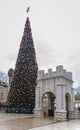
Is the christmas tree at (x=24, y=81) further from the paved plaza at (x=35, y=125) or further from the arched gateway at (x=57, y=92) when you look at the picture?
the paved plaza at (x=35, y=125)

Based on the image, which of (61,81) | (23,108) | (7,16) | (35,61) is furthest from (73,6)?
(23,108)

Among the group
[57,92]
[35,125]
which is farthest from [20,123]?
[57,92]

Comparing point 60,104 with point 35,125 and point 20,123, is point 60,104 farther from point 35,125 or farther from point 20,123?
point 35,125

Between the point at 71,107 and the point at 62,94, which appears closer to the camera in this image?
the point at 62,94

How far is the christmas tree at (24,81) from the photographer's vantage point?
26.0 metres

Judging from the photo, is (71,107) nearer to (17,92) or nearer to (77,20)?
(17,92)

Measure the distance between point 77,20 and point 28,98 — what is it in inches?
534

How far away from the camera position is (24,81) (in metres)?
26.8

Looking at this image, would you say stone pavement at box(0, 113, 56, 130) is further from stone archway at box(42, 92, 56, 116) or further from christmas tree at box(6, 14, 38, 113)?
christmas tree at box(6, 14, 38, 113)

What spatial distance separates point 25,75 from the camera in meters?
27.1

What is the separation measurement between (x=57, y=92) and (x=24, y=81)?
25.8 ft

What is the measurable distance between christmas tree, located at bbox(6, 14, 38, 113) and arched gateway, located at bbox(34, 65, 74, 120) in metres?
3.44

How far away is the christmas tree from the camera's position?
26.0m

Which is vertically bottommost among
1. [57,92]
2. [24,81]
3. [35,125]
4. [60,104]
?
[35,125]
